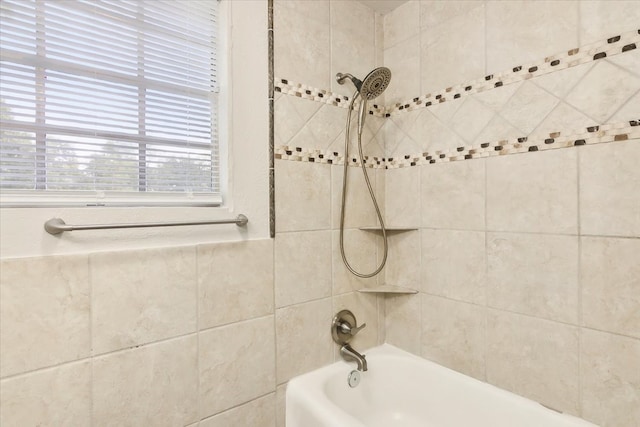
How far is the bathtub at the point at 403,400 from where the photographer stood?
1.17m

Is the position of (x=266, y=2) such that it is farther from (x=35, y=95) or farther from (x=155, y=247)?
(x=155, y=247)

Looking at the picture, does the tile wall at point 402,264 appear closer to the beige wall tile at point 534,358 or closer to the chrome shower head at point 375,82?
the beige wall tile at point 534,358

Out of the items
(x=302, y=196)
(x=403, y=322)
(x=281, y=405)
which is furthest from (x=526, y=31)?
(x=281, y=405)

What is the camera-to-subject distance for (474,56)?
54.1 inches

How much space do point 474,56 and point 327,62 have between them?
25.6 inches

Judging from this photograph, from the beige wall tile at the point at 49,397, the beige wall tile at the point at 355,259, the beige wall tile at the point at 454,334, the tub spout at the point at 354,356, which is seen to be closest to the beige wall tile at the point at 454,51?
the beige wall tile at the point at 355,259

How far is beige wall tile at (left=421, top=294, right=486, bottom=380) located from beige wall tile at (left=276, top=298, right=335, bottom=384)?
0.48 m

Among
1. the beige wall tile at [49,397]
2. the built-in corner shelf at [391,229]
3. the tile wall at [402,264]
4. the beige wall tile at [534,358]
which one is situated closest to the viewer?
the beige wall tile at [49,397]

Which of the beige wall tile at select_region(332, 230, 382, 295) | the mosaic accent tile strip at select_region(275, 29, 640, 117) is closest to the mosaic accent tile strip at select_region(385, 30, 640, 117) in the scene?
the mosaic accent tile strip at select_region(275, 29, 640, 117)

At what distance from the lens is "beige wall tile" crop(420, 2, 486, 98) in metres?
1.36

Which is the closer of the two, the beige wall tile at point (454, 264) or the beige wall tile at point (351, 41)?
the beige wall tile at point (454, 264)

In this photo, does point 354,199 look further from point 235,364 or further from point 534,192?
point 235,364

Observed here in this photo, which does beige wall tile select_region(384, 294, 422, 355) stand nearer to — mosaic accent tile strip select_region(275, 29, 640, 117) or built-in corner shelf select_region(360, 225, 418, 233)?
built-in corner shelf select_region(360, 225, 418, 233)

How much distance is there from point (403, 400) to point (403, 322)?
0.36 metres
